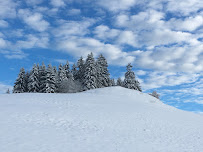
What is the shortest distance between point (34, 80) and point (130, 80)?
25.8m

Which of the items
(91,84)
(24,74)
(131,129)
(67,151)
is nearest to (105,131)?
(131,129)

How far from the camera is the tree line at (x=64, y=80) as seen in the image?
45.1m

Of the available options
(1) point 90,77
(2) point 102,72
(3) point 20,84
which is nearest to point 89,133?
(1) point 90,77

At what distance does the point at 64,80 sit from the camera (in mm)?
48938

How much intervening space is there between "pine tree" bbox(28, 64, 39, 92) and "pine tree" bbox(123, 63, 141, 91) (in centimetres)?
2401

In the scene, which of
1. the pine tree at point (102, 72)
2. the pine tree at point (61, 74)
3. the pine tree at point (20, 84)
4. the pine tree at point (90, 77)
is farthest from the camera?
the pine tree at point (61, 74)

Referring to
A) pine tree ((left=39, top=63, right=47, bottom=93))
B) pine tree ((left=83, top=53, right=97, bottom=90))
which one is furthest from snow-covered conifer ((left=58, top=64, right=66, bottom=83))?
pine tree ((left=83, top=53, right=97, bottom=90))

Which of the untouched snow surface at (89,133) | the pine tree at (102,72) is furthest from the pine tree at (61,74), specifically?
the untouched snow surface at (89,133)

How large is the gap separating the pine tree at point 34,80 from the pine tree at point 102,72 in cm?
1613

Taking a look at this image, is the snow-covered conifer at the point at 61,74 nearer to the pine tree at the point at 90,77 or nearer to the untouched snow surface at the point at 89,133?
the pine tree at the point at 90,77

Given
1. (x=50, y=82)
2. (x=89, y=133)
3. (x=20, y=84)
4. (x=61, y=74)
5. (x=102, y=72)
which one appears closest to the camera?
(x=89, y=133)

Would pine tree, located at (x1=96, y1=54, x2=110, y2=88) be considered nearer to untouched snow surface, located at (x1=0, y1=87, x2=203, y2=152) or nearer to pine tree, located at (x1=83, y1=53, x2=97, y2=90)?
pine tree, located at (x1=83, y1=53, x2=97, y2=90)

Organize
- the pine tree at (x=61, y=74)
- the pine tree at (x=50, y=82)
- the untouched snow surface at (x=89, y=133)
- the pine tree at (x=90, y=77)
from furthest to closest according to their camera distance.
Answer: the pine tree at (x=61, y=74) → the pine tree at (x=50, y=82) → the pine tree at (x=90, y=77) → the untouched snow surface at (x=89, y=133)

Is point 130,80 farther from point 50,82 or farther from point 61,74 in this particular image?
point 50,82
